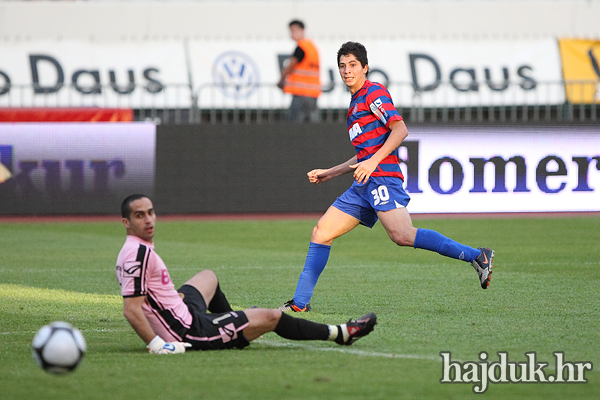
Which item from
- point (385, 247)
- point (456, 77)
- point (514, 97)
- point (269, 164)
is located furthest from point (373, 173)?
point (456, 77)

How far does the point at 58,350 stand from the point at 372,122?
10.7ft

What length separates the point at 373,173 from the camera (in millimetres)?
6730

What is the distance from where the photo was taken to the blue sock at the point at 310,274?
677 cm

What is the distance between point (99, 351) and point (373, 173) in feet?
8.44

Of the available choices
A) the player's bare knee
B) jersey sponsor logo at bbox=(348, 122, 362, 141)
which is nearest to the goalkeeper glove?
the player's bare knee

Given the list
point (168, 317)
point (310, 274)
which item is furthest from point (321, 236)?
point (168, 317)

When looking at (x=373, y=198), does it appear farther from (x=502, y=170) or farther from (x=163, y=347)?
(x=502, y=170)

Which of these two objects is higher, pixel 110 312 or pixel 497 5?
pixel 497 5

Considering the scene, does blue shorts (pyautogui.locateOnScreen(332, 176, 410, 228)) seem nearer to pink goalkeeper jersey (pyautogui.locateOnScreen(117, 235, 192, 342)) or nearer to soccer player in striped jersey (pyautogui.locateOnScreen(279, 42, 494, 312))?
soccer player in striped jersey (pyautogui.locateOnScreen(279, 42, 494, 312))

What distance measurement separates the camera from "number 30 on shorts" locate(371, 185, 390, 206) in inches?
261

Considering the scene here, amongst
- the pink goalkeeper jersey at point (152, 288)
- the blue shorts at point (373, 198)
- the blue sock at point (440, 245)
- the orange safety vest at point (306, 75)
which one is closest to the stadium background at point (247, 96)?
the orange safety vest at point (306, 75)

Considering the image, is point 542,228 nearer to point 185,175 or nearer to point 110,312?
point 185,175

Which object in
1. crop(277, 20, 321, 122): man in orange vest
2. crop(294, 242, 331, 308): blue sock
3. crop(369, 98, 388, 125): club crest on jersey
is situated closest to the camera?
crop(369, 98, 388, 125): club crest on jersey

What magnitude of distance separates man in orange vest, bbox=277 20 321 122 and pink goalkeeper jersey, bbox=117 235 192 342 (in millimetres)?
9573
